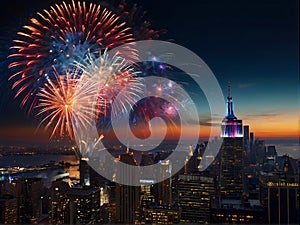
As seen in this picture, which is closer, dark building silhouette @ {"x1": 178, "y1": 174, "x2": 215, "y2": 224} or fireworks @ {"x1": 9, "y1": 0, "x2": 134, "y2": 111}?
fireworks @ {"x1": 9, "y1": 0, "x2": 134, "y2": 111}

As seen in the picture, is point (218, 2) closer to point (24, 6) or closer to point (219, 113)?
point (219, 113)

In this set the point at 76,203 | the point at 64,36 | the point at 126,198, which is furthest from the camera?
the point at 126,198

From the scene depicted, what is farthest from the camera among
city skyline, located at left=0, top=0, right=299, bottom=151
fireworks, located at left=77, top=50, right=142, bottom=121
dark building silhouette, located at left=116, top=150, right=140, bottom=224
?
dark building silhouette, located at left=116, top=150, right=140, bottom=224

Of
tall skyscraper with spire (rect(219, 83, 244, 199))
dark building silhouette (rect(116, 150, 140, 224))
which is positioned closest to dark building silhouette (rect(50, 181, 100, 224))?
dark building silhouette (rect(116, 150, 140, 224))

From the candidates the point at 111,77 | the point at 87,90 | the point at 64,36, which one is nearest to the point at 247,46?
the point at 111,77

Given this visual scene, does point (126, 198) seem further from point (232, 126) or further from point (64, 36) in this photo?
point (64, 36)

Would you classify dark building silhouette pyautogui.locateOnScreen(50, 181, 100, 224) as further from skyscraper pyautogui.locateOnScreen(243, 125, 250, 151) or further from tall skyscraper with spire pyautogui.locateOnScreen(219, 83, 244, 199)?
skyscraper pyautogui.locateOnScreen(243, 125, 250, 151)

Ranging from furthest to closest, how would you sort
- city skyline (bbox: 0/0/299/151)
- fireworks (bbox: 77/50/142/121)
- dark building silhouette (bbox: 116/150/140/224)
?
dark building silhouette (bbox: 116/150/140/224)
fireworks (bbox: 77/50/142/121)
city skyline (bbox: 0/0/299/151)
